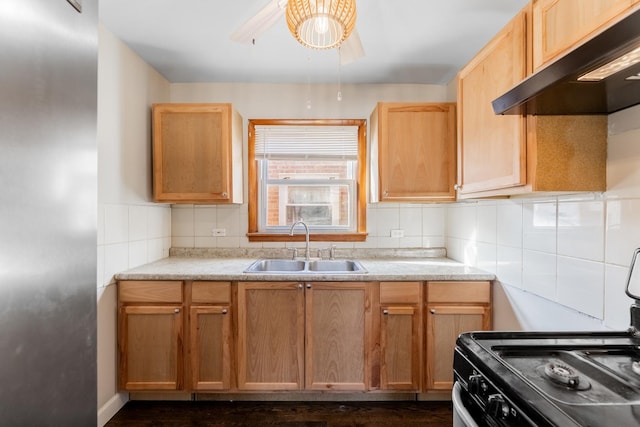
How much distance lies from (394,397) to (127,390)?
5.59 feet

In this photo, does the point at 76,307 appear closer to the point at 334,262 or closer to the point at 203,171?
the point at 203,171

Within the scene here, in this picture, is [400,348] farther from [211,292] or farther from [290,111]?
[290,111]

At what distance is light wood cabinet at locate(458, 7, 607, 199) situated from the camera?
4.01 ft

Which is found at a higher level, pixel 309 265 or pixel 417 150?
pixel 417 150

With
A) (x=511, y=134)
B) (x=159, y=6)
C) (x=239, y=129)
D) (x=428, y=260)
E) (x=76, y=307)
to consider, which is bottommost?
(x=428, y=260)

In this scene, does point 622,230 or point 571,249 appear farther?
point 571,249

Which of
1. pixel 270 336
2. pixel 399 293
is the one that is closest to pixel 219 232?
pixel 270 336

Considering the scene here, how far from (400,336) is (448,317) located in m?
0.32

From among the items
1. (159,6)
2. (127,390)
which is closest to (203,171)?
(159,6)

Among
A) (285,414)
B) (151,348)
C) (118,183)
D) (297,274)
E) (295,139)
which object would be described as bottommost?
(285,414)

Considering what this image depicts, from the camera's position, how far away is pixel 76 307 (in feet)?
2.11

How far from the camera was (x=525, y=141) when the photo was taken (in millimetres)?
1276

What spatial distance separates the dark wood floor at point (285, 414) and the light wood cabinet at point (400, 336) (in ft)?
0.57

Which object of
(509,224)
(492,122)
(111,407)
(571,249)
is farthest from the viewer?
(111,407)
